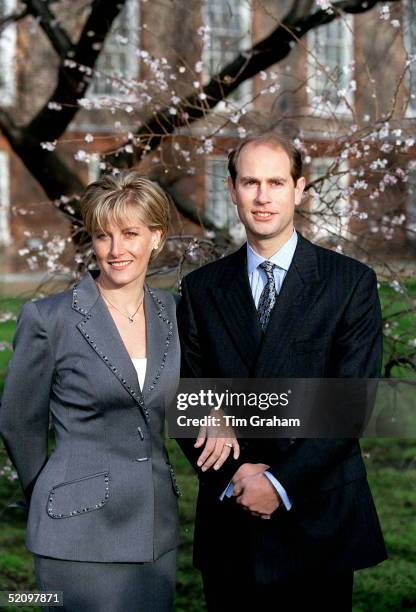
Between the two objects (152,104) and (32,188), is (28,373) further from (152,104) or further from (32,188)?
(32,188)

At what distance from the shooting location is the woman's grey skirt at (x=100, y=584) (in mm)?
3123

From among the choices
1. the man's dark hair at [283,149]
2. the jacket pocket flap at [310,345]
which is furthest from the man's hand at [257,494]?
the man's dark hair at [283,149]

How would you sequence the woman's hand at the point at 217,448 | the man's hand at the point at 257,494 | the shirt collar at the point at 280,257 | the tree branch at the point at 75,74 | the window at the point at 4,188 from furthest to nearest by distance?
1. the window at the point at 4,188
2. the tree branch at the point at 75,74
3. the shirt collar at the point at 280,257
4. the woman's hand at the point at 217,448
5. the man's hand at the point at 257,494

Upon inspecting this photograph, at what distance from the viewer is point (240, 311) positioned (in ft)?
10.7

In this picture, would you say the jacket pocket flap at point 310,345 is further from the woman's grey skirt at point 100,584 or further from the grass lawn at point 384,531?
the grass lawn at point 384,531

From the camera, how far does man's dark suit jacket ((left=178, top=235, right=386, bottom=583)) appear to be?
3133mm

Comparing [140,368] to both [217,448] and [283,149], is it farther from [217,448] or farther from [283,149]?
[283,149]

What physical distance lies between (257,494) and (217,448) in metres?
0.21

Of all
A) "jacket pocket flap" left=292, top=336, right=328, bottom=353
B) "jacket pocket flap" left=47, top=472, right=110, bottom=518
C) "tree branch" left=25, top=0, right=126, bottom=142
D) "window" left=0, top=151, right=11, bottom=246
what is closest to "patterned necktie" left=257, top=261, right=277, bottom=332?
"jacket pocket flap" left=292, top=336, right=328, bottom=353

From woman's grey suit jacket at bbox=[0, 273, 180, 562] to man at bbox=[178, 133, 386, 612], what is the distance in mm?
204

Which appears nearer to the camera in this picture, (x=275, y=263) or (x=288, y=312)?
(x=288, y=312)

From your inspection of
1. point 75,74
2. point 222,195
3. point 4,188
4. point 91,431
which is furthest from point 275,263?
point 4,188

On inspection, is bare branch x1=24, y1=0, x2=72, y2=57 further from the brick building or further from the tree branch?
the brick building

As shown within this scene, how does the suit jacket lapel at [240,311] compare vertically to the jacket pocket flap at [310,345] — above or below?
above
